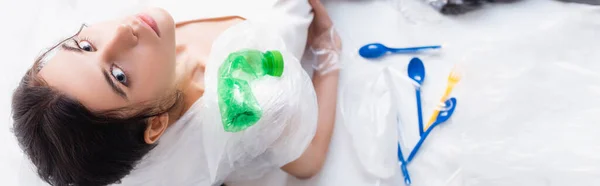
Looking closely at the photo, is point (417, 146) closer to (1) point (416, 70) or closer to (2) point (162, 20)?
(1) point (416, 70)

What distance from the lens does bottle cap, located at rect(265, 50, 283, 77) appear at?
2.28 feet

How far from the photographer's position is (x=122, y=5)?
939 millimetres

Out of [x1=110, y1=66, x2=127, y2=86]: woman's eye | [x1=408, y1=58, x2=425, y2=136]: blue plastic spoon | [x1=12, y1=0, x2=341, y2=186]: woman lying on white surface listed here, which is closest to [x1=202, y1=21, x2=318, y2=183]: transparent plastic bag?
[x1=12, y1=0, x2=341, y2=186]: woman lying on white surface

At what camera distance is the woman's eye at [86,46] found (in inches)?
24.1

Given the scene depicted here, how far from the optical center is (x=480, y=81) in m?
0.87

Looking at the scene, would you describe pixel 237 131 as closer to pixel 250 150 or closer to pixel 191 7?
pixel 250 150

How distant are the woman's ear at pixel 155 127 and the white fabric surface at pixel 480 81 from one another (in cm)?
26

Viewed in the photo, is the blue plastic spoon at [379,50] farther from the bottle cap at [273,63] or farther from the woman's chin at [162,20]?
the woman's chin at [162,20]

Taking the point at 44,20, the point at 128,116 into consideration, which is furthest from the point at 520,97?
the point at 44,20

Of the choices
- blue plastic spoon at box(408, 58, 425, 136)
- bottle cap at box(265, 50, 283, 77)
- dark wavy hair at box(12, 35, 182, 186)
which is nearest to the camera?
dark wavy hair at box(12, 35, 182, 186)

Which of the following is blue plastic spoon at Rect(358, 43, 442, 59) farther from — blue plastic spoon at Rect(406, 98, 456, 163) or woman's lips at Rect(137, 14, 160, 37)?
woman's lips at Rect(137, 14, 160, 37)

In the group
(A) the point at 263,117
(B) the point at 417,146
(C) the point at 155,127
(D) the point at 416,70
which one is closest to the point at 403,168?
(B) the point at 417,146

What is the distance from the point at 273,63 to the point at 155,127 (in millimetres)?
159

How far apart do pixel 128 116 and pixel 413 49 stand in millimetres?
508
